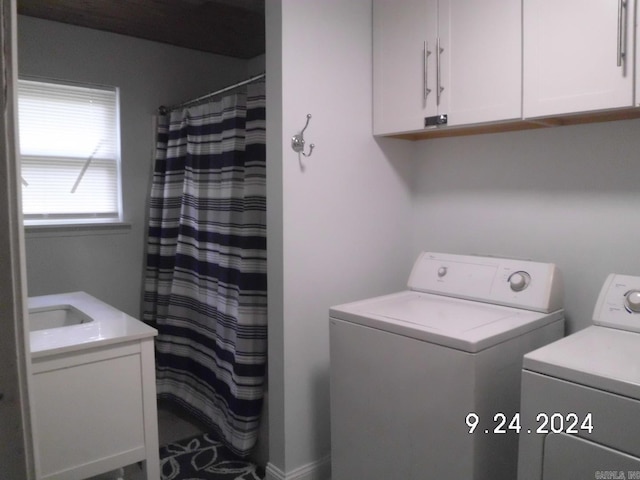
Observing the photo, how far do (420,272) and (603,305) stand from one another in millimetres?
716

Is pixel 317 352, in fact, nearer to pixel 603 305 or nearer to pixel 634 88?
pixel 603 305

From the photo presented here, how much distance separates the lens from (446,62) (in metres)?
1.90

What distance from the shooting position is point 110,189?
9.61 ft

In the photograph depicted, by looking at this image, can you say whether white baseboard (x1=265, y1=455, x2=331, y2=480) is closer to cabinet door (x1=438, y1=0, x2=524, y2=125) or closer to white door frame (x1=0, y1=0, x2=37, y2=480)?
cabinet door (x1=438, y1=0, x2=524, y2=125)

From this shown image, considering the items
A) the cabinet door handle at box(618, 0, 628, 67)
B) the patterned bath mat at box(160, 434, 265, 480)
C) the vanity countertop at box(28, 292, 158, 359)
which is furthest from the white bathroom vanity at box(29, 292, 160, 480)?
the cabinet door handle at box(618, 0, 628, 67)

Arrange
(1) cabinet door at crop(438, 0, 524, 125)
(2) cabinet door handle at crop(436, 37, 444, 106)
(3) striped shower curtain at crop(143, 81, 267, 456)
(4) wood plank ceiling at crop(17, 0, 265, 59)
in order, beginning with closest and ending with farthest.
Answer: (1) cabinet door at crop(438, 0, 524, 125)
(2) cabinet door handle at crop(436, 37, 444, 106)
(3) striped shower curtain at crop(143, 81, 267, 456)
(4) wood plank ceiling at crop(17, 0, 265, 59)

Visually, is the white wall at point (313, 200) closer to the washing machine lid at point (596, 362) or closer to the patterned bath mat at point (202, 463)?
the patterned bath mat at point (202, 463)

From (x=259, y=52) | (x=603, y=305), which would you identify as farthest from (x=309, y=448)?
(x=259, y=52)

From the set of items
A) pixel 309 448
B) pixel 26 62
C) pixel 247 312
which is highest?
pixel 26 62

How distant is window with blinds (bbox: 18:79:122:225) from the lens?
2.66 meters

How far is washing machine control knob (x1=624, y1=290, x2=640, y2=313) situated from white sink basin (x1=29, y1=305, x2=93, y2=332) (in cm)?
198

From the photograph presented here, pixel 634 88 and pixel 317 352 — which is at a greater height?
pixel 634 88

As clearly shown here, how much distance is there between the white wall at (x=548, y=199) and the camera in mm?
1747

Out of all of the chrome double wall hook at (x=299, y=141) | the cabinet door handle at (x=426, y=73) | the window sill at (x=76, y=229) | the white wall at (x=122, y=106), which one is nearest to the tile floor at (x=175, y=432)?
the white wall at (x=122, y=106)
